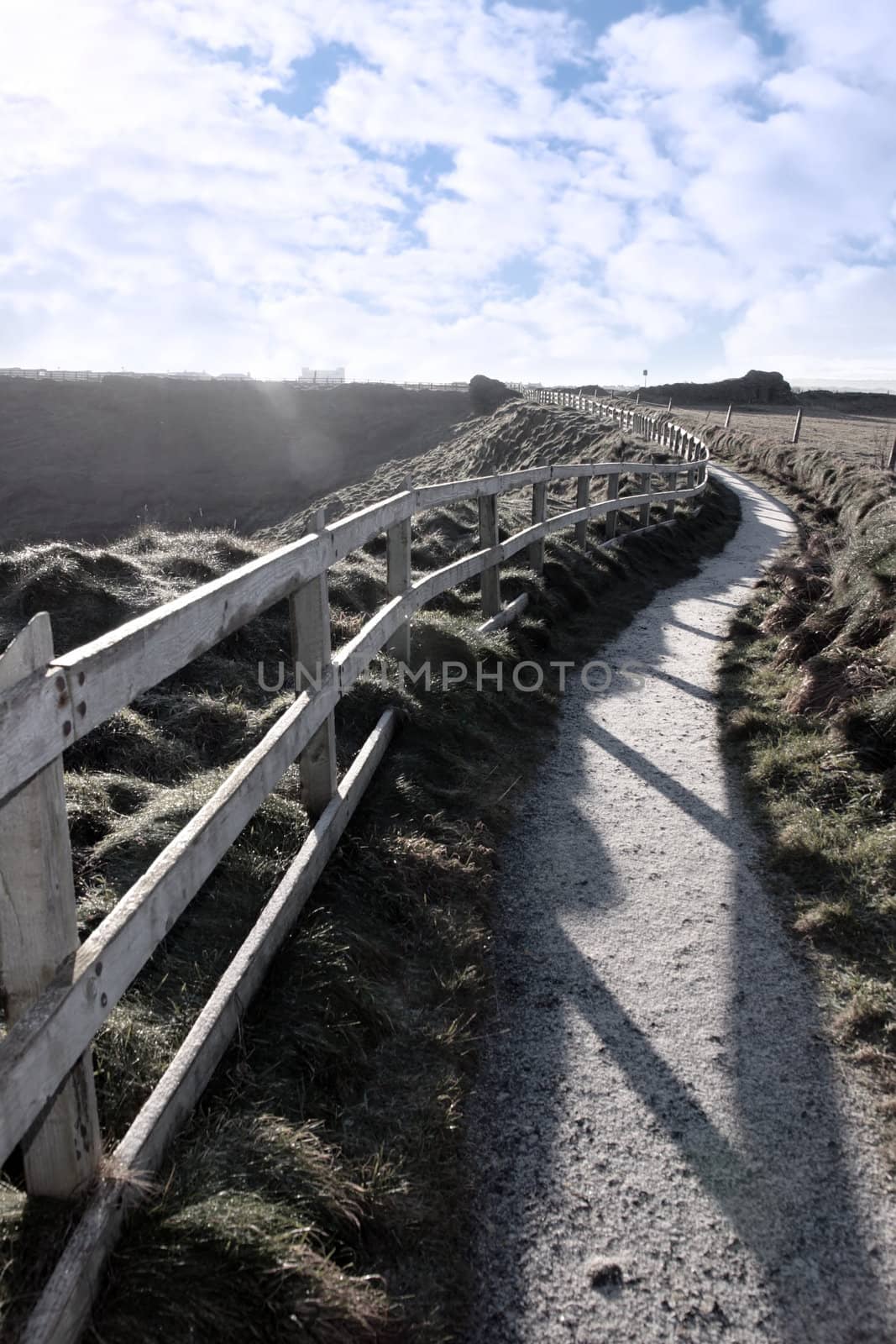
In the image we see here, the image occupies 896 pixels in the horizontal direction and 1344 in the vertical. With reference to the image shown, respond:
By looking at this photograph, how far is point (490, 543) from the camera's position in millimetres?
7801

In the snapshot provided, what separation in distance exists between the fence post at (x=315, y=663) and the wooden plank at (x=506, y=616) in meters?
3.26

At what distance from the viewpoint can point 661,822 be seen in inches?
196

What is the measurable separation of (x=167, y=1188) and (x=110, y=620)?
4.92 metres

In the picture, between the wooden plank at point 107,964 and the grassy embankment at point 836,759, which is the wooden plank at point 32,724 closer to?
the wooden plank at point 107,964

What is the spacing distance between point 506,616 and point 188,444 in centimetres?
6076

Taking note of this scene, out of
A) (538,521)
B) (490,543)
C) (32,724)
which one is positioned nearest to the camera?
(32,724)

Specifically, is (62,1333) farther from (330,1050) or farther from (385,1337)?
(330,1050)

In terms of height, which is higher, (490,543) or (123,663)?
(123,663)

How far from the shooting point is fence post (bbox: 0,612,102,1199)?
1733 millimetres

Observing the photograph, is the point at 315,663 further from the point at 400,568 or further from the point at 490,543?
the point at 490,543

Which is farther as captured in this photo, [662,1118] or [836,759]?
[836,759]

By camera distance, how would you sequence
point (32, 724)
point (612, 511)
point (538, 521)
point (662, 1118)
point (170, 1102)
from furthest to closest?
point (612, 511)
point (538, 521)
point (662, 1118)
point (170, 1102)
point (32, 724)

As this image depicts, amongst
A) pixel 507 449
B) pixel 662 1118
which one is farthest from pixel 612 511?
pixel 507 449

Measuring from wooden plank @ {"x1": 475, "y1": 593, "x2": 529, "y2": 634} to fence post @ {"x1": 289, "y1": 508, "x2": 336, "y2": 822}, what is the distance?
326 centimetres
